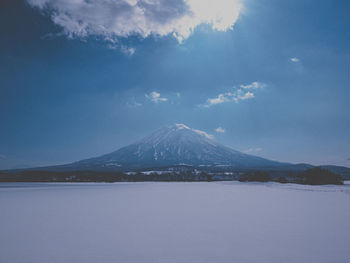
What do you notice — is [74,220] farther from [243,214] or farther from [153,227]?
[243,214]

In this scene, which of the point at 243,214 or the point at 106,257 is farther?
the point at 243,214

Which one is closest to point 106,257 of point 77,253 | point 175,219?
point 77,253

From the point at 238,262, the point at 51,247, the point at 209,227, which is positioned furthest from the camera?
the point at 209,227

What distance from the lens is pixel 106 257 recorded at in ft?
16.4

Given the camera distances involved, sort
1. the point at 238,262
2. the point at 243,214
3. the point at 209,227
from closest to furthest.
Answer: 1. the point at 238,262
2. the point at 209,227
3. the point at 243,214

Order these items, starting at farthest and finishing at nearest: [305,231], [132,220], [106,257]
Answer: [132,220] → [305,231] → [106,257]

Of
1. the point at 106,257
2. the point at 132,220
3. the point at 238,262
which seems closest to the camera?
the point at 238,262

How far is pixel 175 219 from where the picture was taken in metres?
8.96

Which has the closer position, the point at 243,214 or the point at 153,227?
the point at 153,227

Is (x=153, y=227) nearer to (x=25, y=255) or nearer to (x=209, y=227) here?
(x=209, y=227)

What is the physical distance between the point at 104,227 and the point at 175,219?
2.61 meters

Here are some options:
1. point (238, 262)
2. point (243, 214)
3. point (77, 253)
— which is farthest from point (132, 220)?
point (238, 262)

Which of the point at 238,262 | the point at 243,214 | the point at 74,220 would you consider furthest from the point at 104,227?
the point at 243,214

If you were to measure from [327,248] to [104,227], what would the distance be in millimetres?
6202
